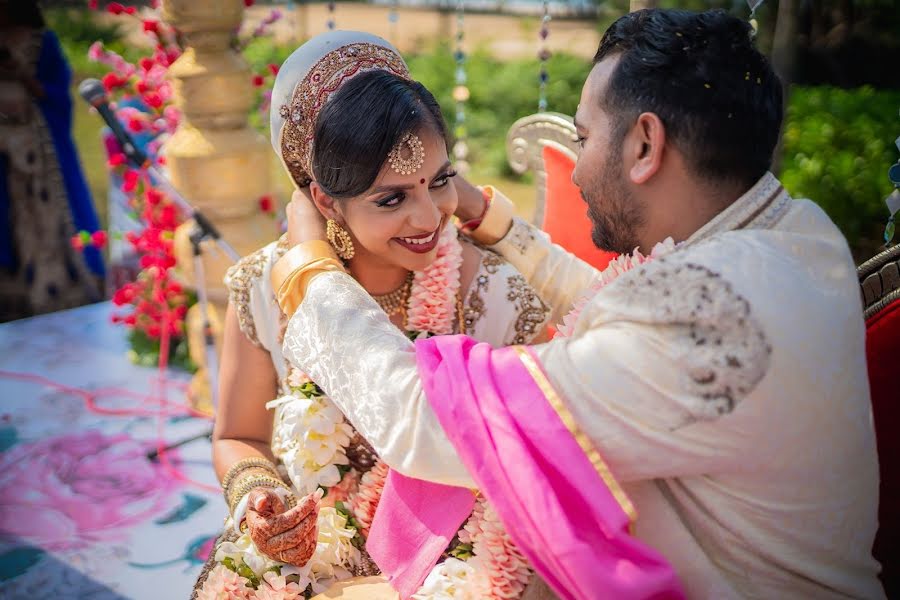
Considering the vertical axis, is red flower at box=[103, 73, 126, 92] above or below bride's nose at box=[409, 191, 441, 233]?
below

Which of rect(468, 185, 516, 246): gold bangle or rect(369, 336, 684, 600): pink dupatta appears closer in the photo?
rect(369, 336, 684, 600): pink dupatta

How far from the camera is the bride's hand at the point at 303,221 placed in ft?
6.31

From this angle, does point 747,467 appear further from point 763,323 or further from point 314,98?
point 314,98

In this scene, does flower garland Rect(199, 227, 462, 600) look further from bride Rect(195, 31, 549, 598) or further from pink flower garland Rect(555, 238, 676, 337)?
pink flower garland Rect(555, 238, 676, 337)

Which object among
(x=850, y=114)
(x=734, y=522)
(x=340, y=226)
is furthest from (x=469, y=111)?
(x=734, y=522)

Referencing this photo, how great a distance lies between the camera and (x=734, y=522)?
132 cm

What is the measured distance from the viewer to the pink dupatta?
48.9 inches

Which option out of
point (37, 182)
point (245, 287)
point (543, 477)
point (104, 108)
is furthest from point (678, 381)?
point (37, 182)

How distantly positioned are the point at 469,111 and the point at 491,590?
424 inches

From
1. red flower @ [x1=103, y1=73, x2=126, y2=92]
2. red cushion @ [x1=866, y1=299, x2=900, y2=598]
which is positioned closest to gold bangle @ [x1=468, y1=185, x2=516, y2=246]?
red cushion @ [x1=866, y1=299, x2=900, y2=598]

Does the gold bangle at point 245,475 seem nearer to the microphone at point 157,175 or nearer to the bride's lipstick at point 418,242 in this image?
the bride's lipstick at point 418,242

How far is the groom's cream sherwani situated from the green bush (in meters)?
4.95

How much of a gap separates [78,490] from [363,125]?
2.40 metres

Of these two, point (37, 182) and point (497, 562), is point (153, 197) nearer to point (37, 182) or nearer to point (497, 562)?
point (37, 182)
